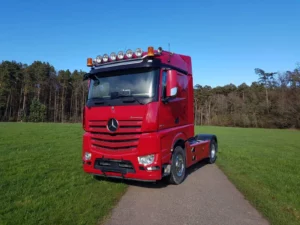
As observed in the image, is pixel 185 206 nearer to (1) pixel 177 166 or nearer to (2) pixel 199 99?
(1) pixel 177 166

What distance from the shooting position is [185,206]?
5316 mm

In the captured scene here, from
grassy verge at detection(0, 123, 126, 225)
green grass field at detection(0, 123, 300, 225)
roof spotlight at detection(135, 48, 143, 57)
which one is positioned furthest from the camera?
roof spotlight at detection(135, 48, 143, 57)

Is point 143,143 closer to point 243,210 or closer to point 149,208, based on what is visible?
point 149,208

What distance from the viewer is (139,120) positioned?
6.05m

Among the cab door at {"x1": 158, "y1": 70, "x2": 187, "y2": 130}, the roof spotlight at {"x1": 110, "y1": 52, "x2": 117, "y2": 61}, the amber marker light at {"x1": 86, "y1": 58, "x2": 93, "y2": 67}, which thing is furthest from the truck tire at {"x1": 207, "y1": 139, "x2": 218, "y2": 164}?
the amber marker light at {"x1": 86, "y1": 58, "x2": 93, "y2": 67}

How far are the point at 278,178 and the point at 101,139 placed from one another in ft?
18.9

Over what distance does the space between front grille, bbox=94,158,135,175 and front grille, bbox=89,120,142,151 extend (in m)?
0.31

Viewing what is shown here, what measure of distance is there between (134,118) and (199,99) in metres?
92.6

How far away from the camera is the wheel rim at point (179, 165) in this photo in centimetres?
708

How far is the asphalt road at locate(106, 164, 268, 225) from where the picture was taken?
460cm

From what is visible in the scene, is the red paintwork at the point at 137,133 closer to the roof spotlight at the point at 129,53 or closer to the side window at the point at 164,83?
the side window at the point at 164,83

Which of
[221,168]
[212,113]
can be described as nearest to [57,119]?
[212,113]

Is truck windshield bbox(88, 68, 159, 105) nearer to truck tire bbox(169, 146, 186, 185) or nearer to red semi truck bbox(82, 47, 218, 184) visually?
red semi truck bbox(82, 47, 218, 184)

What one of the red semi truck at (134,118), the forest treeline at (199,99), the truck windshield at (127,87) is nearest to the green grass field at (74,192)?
the red semi truck at (134,118)
